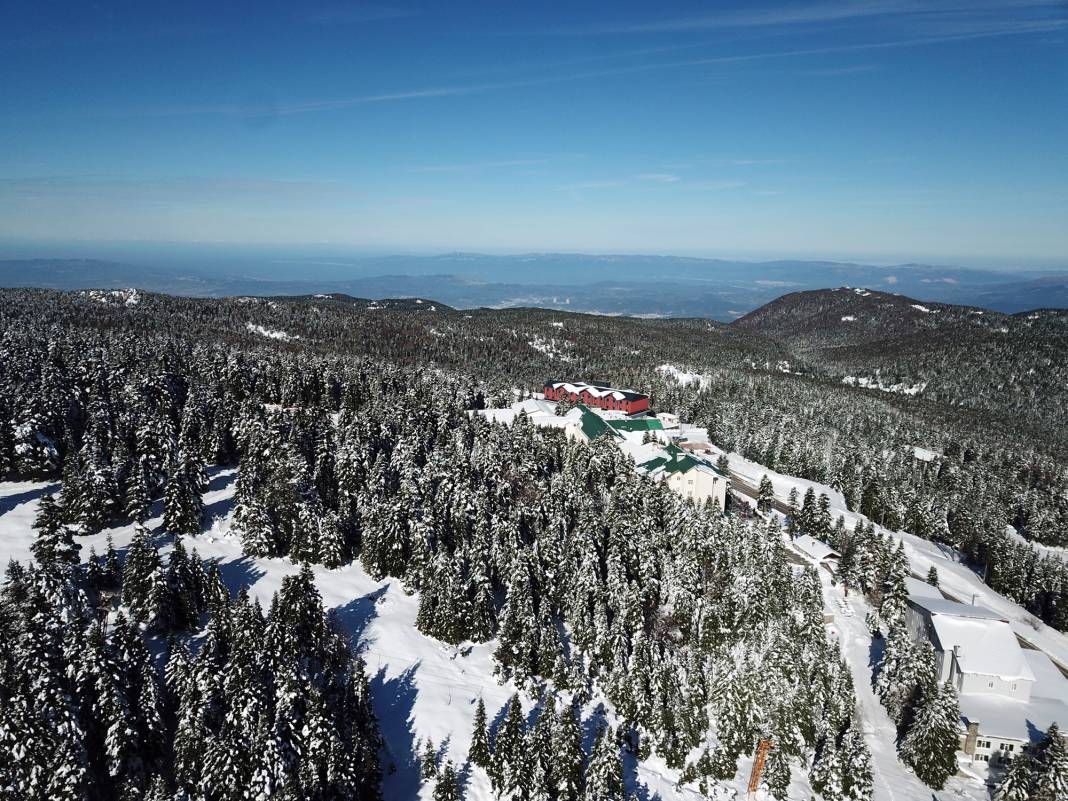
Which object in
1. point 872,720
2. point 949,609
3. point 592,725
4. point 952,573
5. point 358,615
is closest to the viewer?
point 592,725

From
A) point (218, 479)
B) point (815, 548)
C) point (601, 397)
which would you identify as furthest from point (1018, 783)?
point (601, 397)

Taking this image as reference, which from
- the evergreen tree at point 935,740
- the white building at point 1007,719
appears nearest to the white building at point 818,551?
the white building at point 1007,719

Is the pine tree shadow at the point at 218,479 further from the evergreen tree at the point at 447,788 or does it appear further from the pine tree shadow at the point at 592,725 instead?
the pine tree shadow at the point at 592,725

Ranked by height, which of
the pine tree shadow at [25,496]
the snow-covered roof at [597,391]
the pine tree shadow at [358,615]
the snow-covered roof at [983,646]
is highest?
the pine tree shadow at [25,496]

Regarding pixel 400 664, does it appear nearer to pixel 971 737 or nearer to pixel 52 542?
pixel 52 542

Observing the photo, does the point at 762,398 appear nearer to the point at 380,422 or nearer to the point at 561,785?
the point at 380,422

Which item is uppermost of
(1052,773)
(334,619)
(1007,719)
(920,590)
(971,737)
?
(334,619)

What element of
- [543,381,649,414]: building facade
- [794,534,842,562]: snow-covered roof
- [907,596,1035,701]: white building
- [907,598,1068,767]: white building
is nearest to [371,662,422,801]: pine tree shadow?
[907,598,1068,767]: white building
